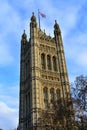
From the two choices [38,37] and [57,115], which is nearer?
[57,115]

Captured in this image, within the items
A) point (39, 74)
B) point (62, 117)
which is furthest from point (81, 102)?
point (39, 74)

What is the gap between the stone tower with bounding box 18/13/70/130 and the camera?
38.7 meters

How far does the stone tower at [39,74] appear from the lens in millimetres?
38688

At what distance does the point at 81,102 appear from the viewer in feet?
60.8

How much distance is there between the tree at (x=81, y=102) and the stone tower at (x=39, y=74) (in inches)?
674

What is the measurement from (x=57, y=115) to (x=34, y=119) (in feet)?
51.3

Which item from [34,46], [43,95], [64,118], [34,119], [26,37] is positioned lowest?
[64,118]

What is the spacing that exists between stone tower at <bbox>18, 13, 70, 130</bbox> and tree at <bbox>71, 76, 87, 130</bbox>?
56.2 ft

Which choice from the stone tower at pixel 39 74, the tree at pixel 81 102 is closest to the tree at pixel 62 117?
the tree at pixel 81 102

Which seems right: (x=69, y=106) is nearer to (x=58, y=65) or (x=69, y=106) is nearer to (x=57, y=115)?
(x=57, y=115)

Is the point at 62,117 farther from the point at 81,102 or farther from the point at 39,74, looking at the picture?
the point at 39,74

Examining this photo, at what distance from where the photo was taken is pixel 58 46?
4878 cm

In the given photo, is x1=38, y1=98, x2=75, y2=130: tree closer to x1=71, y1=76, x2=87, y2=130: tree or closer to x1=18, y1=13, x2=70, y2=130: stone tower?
x1=71, y1=76, x2=87, y2=130: tree

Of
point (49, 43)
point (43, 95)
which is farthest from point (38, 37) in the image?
point (43, 95)
